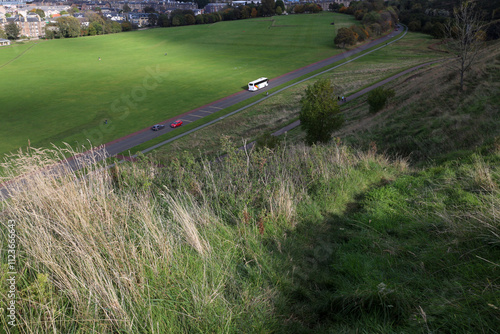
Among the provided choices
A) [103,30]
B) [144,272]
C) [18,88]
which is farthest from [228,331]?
[103,30]

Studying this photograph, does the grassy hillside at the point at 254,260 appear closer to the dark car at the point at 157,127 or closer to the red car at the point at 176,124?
the red car at the point at 176,124

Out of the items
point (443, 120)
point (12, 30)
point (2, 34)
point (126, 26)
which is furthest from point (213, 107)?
point (126, 26)

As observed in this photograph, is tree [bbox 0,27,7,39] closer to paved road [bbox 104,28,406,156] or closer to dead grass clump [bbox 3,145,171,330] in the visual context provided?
paved road [bbox 104,28,406,156]

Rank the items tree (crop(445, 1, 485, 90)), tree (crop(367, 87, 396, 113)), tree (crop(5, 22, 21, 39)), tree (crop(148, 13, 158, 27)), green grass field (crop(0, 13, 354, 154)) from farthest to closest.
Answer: tree (crop(148, 13, 158, 27))
tree (crop(5, 22, 21, 39))
green grass field (crop(0, 13, 354, 154))
tree (crop(367, 87, 396, 113))
tree (crop(445, 1, 485, 90))

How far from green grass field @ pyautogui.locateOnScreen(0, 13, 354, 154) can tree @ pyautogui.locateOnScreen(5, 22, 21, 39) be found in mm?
16705

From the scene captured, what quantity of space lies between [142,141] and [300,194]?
34.0 m

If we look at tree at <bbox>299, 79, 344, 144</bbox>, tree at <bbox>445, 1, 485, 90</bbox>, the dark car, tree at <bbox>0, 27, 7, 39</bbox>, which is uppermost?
tree at <bbox>0, 27, 7, 39</bbox>

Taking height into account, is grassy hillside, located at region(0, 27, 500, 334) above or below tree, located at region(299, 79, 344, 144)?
above

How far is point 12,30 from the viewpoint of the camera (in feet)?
375

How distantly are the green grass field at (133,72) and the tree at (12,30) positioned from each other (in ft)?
54.8

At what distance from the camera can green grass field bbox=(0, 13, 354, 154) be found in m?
44.4

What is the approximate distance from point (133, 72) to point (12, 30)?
77449 mm

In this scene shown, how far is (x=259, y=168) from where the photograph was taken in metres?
7.20

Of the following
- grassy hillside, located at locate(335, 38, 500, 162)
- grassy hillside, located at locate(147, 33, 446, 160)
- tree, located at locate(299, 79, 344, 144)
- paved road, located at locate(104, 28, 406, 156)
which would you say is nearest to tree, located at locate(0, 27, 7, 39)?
paved road, located at locate(104, 28, 406, 156)
